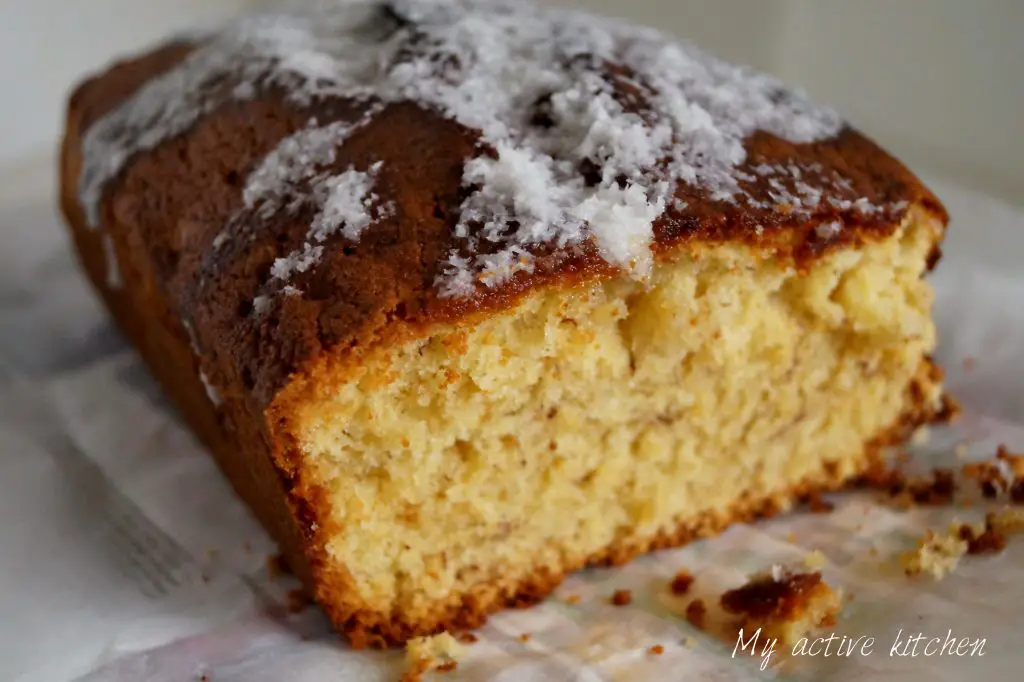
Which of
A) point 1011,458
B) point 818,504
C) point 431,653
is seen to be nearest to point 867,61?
point 1011,458

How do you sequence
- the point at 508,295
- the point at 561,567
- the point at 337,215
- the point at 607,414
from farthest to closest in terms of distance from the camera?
1. the point at 561,567
2. the point at 607,414
3. the point at 337,215
4. the point at 508,295

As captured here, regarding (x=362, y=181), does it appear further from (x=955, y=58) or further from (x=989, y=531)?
(x=955, y=58)

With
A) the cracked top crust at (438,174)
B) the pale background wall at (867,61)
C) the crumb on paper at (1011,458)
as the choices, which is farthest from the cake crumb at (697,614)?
the pale background wall at (867,61)

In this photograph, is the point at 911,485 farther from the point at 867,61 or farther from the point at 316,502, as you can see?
the point at 867,61

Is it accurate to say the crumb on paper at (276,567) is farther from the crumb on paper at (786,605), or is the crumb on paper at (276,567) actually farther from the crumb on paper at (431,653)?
the crumb on paper at (786,605)

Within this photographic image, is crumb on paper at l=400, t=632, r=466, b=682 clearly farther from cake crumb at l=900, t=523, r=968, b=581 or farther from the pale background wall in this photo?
the pale background wall

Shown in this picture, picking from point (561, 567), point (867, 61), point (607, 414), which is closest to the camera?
point (607, 414)

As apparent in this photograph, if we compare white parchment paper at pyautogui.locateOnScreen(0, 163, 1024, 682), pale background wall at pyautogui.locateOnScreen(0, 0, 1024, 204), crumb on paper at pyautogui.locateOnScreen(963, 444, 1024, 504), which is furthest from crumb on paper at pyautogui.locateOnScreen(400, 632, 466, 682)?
pale background wall at pyautogui.locateOnScreen(0, 0, 1024, 204)

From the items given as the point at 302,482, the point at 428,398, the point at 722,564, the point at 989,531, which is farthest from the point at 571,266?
the point at 989,531
